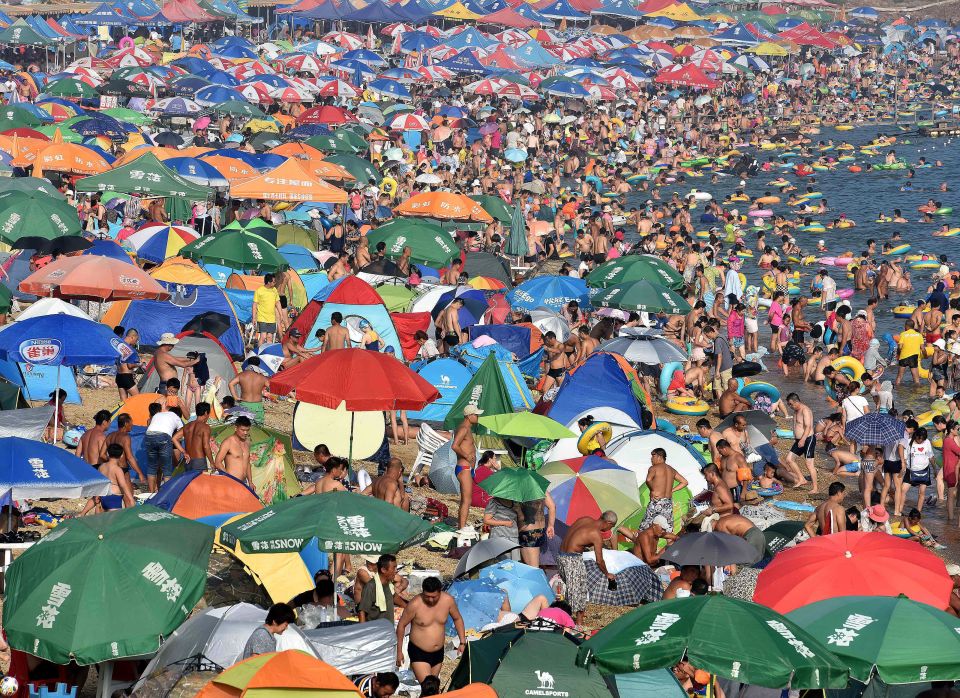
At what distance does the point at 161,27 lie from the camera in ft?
197

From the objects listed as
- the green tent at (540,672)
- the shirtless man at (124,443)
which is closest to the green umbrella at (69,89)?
the shirtless man at (124,443)

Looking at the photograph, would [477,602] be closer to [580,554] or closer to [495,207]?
[580,554]

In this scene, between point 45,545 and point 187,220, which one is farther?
point 187,220

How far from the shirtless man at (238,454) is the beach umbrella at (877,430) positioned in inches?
285

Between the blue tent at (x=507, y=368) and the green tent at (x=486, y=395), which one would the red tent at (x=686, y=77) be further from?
the green tent at (x=486, y=395)

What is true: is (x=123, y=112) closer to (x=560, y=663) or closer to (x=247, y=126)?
(x=247, y=126)

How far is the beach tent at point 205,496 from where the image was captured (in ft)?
38.9

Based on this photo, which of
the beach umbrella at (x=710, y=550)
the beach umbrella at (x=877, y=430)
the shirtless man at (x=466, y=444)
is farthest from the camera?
the beach umbrella at (x=877, y=430)

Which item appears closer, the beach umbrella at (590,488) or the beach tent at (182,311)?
the beach umbrella at (590,488)

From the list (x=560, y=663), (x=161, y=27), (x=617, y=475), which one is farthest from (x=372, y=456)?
(x=161, y=27)

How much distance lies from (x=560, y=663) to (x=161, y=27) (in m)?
55.3

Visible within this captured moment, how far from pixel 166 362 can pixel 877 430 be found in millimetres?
8289

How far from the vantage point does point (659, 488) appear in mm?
14672

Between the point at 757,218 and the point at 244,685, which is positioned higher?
the point at 244,685
